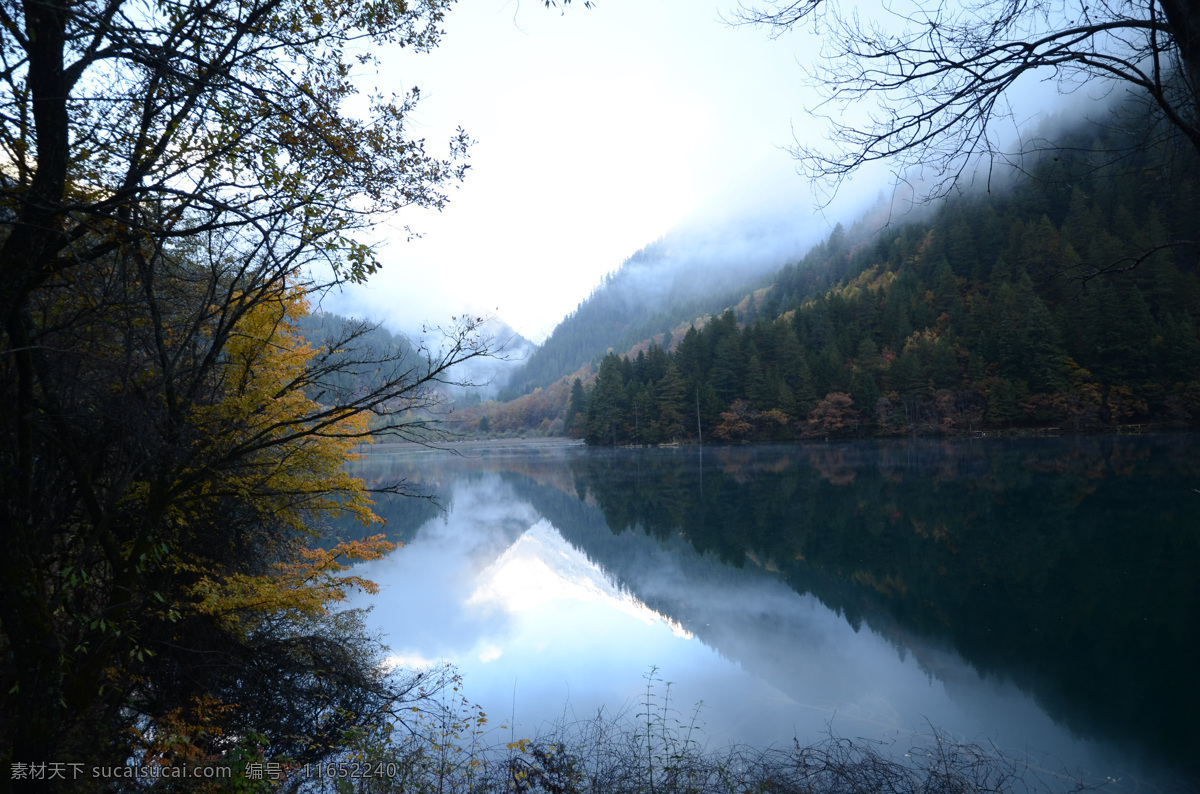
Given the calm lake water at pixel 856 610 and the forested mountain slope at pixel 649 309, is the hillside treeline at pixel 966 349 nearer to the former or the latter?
the calm lake water at pixel 856 610

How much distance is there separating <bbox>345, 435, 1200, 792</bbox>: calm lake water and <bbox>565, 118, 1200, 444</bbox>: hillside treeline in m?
22.2

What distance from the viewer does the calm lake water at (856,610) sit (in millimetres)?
7727

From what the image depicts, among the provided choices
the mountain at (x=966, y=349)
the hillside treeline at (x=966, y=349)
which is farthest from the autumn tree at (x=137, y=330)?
the hillside treeline at (x=966, y=349)

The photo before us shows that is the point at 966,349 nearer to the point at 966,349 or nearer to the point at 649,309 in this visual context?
the point at 966,349

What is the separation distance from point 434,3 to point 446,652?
10.6m

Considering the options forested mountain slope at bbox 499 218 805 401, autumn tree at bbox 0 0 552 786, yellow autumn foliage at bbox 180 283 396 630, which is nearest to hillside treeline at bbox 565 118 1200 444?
yellow autumn foliage at bbox 180 283 396 630

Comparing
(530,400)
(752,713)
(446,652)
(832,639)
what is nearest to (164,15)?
(752,713)

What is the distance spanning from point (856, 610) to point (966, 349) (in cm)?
5443

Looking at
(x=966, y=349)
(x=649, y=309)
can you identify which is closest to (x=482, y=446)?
(x=966, y=349)

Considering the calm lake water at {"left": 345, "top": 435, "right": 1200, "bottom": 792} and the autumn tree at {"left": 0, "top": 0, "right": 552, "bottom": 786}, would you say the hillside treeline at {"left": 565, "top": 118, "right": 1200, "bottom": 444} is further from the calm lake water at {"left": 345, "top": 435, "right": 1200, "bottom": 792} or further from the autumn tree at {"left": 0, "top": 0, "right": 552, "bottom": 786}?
the autumn tree at {"left": 0, "top": 0, "right": 552, "bottom": 786}

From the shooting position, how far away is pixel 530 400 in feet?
402

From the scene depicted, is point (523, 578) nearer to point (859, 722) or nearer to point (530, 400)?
point (859, 722)

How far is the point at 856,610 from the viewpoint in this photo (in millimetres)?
12547

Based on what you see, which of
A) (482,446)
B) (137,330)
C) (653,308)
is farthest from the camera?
(653,308)
